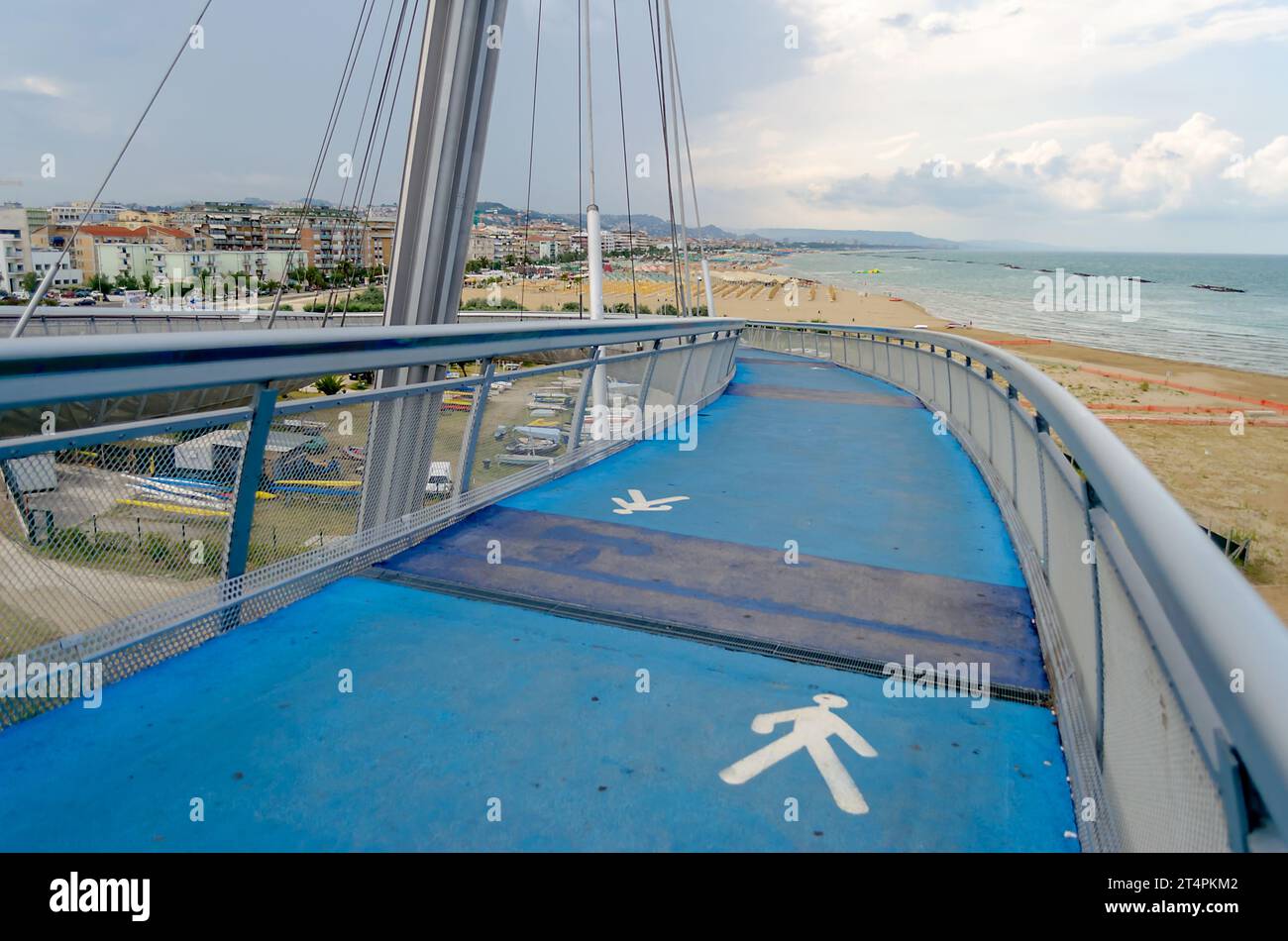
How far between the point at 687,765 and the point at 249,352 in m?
2.53

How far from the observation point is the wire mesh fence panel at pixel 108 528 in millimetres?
3018

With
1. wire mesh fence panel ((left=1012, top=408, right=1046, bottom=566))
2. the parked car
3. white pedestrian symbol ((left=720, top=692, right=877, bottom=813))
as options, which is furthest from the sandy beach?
white pedestrian symbol ((left=720, top=692, right=877, bottom=813))

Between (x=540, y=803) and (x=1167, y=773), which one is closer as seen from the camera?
(x=1167, y=773)

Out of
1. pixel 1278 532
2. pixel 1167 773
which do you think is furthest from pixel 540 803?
pixel 1278 532

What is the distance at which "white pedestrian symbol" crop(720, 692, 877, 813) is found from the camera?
120 inches

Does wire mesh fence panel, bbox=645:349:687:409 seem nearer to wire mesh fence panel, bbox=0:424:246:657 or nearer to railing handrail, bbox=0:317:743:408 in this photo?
railing handrail, bbox=0:317:743:408

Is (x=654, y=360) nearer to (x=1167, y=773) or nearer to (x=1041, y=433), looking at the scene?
(x=1041, y=433)

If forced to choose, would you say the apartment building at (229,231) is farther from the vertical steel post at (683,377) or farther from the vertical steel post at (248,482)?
the vertical steel post at (248,482)

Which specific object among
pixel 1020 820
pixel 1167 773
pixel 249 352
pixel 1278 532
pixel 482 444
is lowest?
pixel 1278 532

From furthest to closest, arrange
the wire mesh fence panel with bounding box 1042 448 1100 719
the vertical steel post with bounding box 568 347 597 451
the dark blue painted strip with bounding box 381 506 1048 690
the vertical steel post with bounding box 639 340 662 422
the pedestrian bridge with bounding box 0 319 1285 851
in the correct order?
the vertical steel post with bounding box 639 340 662 422, the vertical steel post with bounding box 568 347 597 451, the dark blue painted strip with bounding box 381 506 1048 690, the wire mesh fence panel with bounding box 1042 448 1100 719, the pedestrian bridge with bounding box 0 319 1285 851

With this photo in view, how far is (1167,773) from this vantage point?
198 cm

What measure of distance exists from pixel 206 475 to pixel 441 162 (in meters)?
4.60

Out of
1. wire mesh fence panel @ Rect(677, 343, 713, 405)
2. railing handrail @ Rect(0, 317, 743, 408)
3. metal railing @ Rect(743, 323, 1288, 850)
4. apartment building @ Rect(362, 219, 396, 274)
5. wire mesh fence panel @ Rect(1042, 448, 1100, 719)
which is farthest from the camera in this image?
wire mesh fence panel @ Rect(677, 343, 713, 405)

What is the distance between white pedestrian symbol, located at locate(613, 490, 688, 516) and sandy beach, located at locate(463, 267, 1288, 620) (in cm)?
1277
